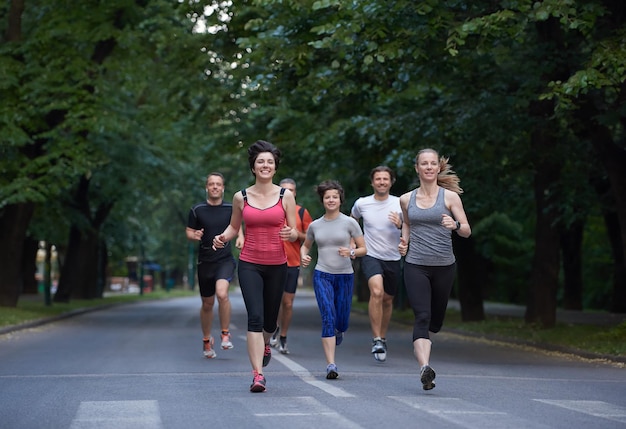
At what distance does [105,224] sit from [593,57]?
31745mm

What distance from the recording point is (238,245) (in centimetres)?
1166

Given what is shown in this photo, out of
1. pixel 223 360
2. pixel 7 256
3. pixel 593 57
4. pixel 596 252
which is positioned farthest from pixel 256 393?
pixel 596 252

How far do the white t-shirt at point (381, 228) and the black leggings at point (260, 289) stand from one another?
3336mm

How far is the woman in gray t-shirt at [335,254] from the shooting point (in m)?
12.1

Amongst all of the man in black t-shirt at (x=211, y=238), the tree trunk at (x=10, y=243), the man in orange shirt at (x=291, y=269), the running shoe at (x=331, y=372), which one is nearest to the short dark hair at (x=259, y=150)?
the running shoe at (x=331, y=372)

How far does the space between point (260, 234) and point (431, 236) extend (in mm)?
1463

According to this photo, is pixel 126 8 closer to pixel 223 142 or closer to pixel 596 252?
pixel 223 142

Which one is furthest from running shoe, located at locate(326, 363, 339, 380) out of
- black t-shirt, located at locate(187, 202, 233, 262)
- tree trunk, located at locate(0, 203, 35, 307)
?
tree trunk, located at locate(0, 203, 35, 307)

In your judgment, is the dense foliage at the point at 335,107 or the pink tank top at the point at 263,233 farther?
the dense foliage at the point at 335,107

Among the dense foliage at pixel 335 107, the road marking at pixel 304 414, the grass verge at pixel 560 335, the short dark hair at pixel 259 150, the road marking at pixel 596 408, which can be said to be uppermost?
the dense foliage at pixel 335 107

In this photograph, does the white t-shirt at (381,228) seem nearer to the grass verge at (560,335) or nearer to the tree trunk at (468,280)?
the grass verge at (560,335)

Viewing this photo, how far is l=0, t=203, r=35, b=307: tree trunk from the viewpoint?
28.2 m

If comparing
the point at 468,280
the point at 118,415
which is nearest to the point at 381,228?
the point at 118,415

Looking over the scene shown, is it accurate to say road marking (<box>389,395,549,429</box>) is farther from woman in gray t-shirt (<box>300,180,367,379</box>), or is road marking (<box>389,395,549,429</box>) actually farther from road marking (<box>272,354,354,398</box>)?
woman in gray t-shirt (<box>300,180,367,379</box>)
